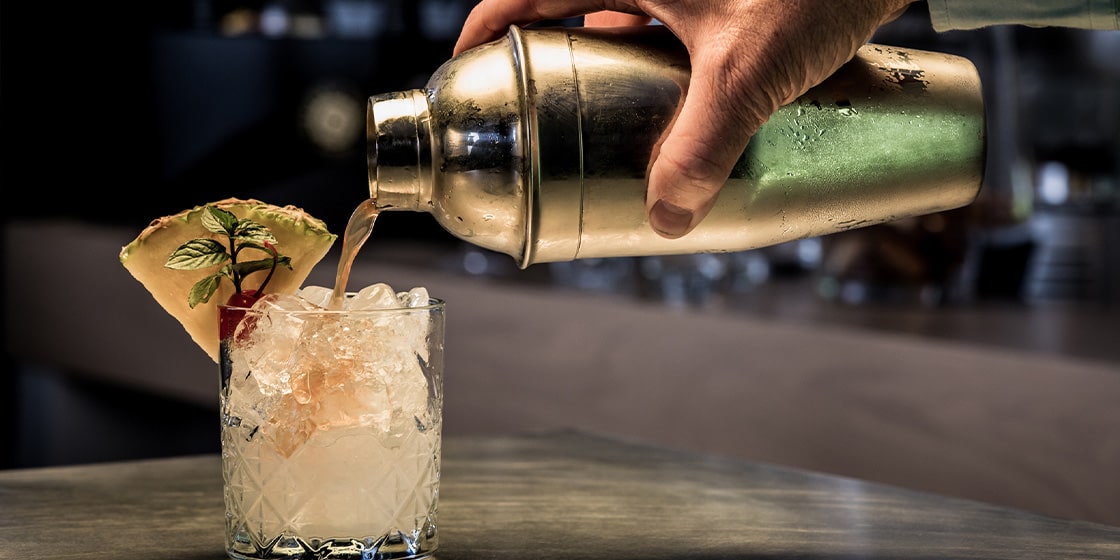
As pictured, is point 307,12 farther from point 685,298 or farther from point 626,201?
point 626,201

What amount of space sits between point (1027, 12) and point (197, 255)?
657 millimetres

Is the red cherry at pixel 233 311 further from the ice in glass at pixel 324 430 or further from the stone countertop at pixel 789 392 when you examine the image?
the stone countertop at pixel 789 392

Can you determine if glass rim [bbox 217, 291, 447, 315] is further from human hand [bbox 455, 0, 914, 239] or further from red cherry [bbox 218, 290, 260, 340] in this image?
human hand [bbox 455, 0, 914, 239]

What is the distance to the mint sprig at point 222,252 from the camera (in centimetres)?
96

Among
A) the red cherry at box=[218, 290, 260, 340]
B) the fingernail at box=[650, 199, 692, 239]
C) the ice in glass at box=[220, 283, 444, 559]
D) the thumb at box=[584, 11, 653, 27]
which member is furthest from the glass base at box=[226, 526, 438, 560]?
the thumb at box=[584, 11, 653, 27]

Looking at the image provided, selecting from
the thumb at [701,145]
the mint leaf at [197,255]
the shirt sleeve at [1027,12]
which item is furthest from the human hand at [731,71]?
the mint leaf at [197,255]

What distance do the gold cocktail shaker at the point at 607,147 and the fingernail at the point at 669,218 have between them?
0.06 feet

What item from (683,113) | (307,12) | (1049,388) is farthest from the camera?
(307,12)

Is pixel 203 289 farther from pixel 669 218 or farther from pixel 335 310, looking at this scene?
pixel 669 218

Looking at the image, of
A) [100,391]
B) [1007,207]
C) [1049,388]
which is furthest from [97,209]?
Answer: [1049,388]

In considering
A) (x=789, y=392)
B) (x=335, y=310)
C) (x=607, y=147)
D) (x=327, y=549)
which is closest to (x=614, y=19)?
(x=607, y=147)

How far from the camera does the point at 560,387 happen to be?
2758 millimetres

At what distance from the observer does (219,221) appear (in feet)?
3.15

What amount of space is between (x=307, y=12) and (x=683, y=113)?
4.36 meters
